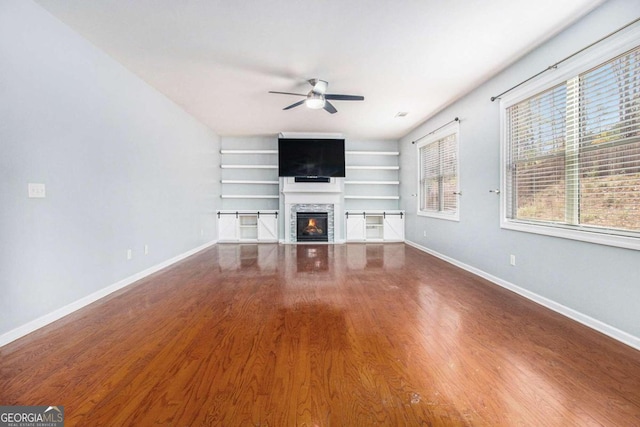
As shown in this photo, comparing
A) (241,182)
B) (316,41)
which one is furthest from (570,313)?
(241,182)

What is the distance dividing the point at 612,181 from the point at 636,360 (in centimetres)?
134

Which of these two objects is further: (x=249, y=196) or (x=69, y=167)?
(x=249, y=196)

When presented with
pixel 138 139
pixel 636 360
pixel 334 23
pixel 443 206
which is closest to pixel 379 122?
pixel 443 206

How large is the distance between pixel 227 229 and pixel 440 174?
5131 mm

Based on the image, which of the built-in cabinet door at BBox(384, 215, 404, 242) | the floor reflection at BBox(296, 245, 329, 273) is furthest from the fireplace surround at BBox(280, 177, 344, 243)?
the built-in cabinet door at BBox(384, 215, 404, 242)

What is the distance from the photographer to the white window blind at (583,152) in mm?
2068

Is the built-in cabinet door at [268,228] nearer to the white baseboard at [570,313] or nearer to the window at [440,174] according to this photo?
the window at [440,174]

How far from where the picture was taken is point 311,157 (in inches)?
253

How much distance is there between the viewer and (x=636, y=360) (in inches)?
71.4

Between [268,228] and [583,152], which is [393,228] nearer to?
[268,228]

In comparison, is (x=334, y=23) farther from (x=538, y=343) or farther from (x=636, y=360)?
(x=636, y=360)

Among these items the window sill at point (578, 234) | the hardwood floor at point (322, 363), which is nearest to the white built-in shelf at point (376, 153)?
the window sill at point (578, 234)

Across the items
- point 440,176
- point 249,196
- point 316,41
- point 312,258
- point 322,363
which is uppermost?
point 316,41

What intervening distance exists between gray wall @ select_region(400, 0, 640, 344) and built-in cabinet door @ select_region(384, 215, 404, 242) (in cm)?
158
